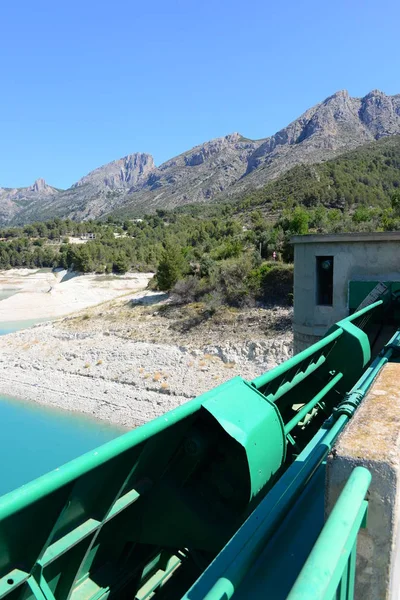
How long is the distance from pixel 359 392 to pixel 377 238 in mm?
4183

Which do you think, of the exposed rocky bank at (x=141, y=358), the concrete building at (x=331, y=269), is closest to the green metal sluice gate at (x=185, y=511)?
the concrete building at (x=331, y=269)

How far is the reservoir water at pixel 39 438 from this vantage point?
43.4 feet

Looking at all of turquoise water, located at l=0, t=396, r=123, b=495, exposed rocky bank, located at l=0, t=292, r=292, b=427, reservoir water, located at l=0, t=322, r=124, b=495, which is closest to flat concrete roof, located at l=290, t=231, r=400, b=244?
reservoir water, located at l=0, t=322, r=124, b=495

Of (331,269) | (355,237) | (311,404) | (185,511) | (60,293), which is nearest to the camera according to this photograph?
(185,511)

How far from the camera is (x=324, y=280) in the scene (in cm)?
767

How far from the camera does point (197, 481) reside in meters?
2.33

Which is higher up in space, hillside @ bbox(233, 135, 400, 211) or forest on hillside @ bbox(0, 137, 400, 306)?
hillside @ bbox(233, 135, 400, 211)

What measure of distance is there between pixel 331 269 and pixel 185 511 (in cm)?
584

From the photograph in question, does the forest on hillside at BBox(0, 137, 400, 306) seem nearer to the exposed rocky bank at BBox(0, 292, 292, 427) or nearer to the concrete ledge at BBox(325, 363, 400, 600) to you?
the exposed rocky bank at BBox(0, 292, 292, 427)

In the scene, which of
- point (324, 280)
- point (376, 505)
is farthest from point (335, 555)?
point (324, 280)

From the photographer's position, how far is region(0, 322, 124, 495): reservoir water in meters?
13.2

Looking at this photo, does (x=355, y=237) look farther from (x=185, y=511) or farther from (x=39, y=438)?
(x=39, y=438)

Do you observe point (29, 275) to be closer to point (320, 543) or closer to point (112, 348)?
point (112, 348)

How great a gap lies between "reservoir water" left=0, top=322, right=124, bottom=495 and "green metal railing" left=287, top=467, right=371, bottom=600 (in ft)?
41.8
